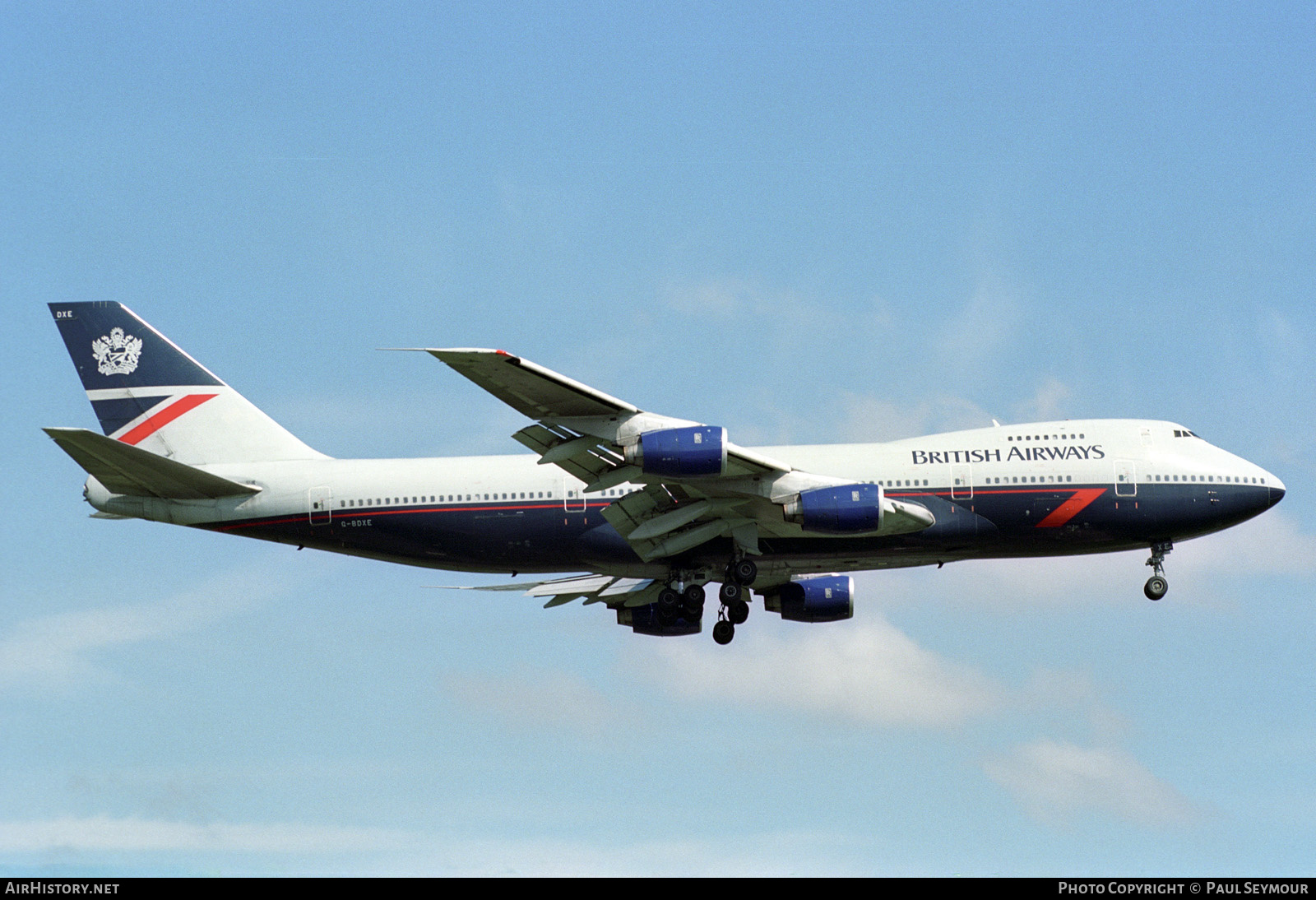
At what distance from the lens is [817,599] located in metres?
48.9

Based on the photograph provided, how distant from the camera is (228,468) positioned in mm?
46125

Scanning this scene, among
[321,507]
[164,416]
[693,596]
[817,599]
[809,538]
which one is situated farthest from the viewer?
[817,599]

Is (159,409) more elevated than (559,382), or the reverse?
(159,409)

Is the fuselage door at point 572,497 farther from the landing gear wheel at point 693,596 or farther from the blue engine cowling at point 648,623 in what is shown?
the blue engine cowling at point 648,623

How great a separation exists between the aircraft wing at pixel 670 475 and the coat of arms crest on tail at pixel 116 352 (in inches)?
665

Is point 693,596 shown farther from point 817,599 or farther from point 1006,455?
point 1006,455

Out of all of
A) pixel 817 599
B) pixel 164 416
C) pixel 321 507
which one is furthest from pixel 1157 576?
pixel 164 416

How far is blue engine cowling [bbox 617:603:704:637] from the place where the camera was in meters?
49.3

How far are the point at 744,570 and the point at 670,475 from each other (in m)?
7.22

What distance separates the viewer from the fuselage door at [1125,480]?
143 feet
